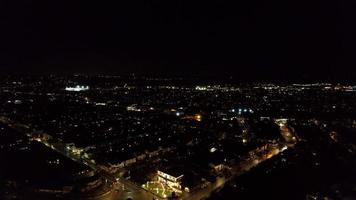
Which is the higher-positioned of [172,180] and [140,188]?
[172,180]

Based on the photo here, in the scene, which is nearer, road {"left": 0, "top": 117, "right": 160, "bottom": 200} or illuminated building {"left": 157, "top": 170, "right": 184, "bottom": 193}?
road {"left": 0, "top": 117, "right": 160, "bottom": 200}

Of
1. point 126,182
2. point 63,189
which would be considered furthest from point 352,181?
point 63,189

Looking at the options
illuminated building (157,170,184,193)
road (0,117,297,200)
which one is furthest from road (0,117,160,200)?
illuminated building (157,170,184,193)

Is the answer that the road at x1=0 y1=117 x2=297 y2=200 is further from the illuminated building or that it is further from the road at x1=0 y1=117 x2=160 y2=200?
the illuminated building

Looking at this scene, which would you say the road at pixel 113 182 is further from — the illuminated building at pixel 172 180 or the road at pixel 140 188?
the illuminated building at pixel 172 180

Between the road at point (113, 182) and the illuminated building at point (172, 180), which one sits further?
the illuminated building at point (172, 180)

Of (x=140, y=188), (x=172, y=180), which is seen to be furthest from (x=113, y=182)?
(x=172, y=180)

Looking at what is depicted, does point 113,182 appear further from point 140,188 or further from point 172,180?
point 172,180

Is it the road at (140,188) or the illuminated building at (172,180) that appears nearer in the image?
the road at (140,188)

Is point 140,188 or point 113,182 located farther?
point 113,182

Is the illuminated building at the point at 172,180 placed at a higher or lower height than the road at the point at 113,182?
higher

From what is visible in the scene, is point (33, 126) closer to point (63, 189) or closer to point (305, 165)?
point (63, 189)

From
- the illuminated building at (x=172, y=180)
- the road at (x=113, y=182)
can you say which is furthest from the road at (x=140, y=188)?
the illuminated building at (x=172, y=180)
